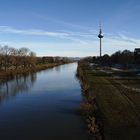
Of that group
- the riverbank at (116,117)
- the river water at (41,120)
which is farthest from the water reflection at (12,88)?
the riverbank at (116,117)

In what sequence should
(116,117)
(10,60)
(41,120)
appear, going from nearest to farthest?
(116,117) < (41,120) < (10,60)

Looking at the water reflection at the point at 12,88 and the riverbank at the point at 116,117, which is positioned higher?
the riverbank at the point at 116,117

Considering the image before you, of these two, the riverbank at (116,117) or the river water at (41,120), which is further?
the river water at (41,120)

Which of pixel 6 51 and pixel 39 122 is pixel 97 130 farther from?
pixel 6 51

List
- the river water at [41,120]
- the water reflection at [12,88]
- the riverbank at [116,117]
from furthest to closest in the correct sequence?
the water reflection at [12,88] < the river water at [41,120] < the riverbank at [116,117]

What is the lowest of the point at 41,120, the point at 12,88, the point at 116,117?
the point at 12,88

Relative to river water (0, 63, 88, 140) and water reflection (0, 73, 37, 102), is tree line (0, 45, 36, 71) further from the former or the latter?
river water (0, 63, 88, 140)

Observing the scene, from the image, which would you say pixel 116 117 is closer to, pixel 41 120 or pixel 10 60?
pixel 41 120

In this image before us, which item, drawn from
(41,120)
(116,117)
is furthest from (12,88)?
(116,117)

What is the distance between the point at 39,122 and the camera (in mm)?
16203

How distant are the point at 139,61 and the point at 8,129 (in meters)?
67.8

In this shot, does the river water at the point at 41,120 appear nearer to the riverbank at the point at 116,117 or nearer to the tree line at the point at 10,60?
the riverbank at the point at 116,117

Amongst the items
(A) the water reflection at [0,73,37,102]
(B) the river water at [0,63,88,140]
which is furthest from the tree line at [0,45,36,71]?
(B) the river water at [0,63,88,140]

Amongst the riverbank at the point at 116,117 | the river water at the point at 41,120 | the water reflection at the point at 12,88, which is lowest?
the water reflection at the point at 12,88
